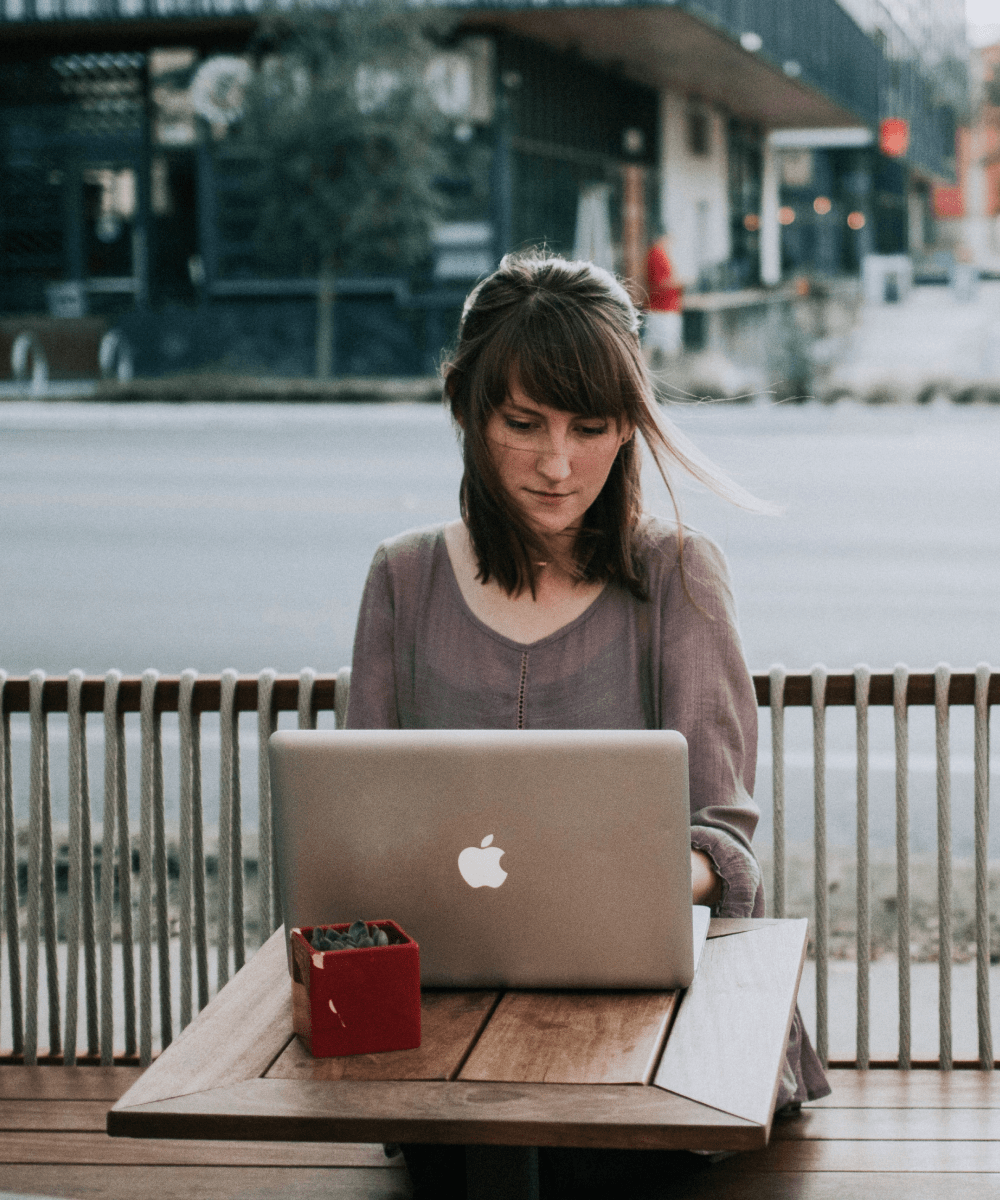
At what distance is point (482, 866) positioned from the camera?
5.73 ft

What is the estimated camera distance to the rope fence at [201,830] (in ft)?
9.71

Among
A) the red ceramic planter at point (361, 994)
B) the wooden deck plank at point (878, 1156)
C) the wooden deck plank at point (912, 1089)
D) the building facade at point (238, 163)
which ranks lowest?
the wooden deck plank at point (912, 1089)

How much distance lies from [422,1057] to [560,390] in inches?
34.2

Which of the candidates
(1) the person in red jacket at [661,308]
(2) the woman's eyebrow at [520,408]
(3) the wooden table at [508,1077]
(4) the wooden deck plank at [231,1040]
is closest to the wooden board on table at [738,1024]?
Result: (3) the wooden table at [508,1077]

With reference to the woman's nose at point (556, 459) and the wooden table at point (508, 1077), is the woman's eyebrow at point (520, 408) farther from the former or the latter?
the wooden table at point (508, 1077)

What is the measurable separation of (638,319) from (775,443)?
43.1 feet

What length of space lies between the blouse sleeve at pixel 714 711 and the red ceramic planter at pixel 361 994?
56 centimetres

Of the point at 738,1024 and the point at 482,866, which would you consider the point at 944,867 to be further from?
the point at 482,866

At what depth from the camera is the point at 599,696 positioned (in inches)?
91.0

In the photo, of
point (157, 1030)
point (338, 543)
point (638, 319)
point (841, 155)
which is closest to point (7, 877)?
point (157, 1030)

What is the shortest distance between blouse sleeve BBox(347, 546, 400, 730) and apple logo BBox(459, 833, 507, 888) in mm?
633

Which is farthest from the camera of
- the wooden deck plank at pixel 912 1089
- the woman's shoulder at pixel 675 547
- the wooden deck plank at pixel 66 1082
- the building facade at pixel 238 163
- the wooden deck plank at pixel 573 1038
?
the building facade at pixel 238 163

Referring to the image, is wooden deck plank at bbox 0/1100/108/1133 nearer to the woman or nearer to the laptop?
the woman

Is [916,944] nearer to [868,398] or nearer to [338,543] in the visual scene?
[338,543]
